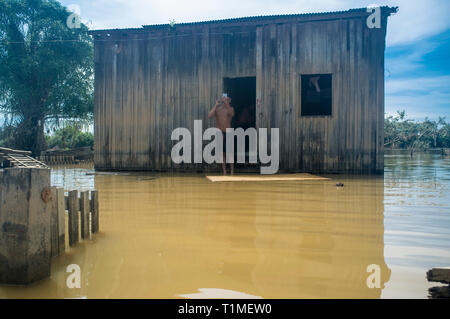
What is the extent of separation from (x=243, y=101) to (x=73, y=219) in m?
13.2

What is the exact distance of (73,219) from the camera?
3500mm

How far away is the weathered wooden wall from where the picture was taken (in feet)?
36.2

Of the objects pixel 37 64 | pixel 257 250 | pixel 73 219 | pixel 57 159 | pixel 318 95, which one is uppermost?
pixel 37 64

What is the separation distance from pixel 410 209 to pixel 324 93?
11154 mm

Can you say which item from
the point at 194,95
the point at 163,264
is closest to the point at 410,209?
the point at 163,264

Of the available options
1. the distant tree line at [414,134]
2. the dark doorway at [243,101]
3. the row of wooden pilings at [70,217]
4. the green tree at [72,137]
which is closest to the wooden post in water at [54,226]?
the row of wooden pilings at [70,217]

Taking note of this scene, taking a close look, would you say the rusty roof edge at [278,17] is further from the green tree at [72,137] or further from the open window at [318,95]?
the green tree at [72,137]

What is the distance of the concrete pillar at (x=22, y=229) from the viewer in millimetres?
2592

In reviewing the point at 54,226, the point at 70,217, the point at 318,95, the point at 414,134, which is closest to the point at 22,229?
the point at 54,226

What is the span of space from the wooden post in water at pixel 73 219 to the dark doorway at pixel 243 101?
11959mm

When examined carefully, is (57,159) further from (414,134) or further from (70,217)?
(414,134)

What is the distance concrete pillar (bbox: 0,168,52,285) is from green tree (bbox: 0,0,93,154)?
21.1m

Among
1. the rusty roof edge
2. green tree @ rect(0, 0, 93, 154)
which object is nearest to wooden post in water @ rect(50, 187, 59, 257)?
the rusty roof edge
